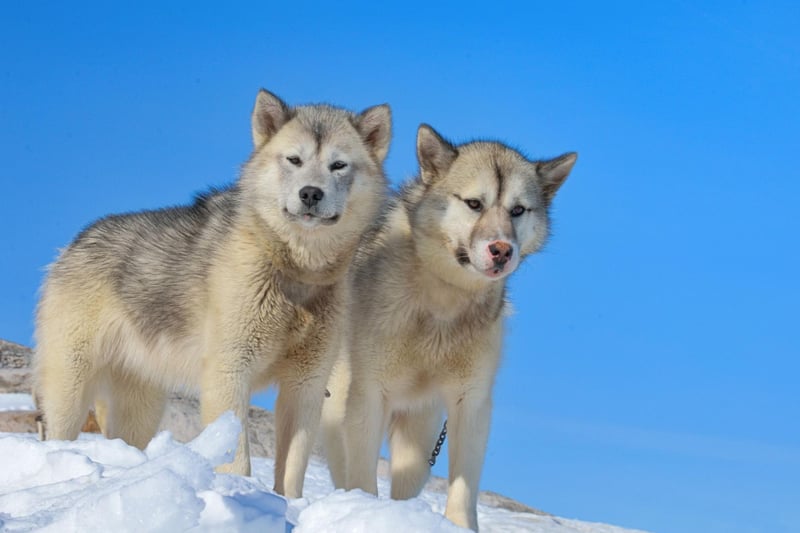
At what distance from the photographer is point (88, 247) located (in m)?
8.09

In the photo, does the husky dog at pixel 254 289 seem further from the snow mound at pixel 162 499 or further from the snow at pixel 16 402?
the snow at pixel 16 402

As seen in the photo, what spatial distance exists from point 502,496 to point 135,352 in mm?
7123

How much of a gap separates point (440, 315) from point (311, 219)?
3.80ft

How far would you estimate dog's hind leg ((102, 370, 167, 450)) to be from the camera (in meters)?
8.26

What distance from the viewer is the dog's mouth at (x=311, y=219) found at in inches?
255

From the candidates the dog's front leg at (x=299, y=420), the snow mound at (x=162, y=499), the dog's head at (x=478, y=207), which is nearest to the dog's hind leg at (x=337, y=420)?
the dog's front leg at (x=299, y=420)

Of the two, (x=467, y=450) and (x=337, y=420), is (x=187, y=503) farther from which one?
(x=467, y=450)

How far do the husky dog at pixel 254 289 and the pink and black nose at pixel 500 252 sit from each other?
2.97 feet

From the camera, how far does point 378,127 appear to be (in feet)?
23.5

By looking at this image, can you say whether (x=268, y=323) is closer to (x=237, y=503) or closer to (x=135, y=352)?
(x=135, y=352)

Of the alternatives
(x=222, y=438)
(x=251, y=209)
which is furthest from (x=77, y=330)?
(x=222, y=438)

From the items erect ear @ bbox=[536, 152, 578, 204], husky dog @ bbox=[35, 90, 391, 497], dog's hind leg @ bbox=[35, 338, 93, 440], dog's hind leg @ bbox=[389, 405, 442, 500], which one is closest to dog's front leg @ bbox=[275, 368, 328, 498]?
husky dog @ bbox=[35, 90, 391, 497]

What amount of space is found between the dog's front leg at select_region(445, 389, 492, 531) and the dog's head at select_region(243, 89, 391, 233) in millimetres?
1448

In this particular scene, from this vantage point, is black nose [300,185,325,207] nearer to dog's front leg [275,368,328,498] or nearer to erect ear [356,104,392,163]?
erect ear [356,104,392,163]
